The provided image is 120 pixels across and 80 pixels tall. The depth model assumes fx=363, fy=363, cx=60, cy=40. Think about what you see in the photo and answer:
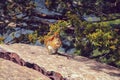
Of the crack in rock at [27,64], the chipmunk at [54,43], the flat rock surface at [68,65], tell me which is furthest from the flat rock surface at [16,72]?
the chipmunk at [54,43]

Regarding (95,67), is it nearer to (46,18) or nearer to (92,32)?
(92,32)

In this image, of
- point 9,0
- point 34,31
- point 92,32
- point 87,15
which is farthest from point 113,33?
point 9,0

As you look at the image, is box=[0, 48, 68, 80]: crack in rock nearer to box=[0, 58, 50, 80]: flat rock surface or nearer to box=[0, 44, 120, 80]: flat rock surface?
box=[0, 44, 120, 80]: flat rock surface

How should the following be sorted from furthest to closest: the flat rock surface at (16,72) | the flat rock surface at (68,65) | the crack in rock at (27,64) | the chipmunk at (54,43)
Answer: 1. the chipmunk at (54,43)
2. the flat rock surface at (68,65)
3. the crack in rock at (27,64)
4. the flat rock surface at (16,72)

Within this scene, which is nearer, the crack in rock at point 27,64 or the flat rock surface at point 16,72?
the flat rock surface at point 16,72

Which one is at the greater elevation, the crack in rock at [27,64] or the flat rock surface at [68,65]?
the crack in rock at [27,64]

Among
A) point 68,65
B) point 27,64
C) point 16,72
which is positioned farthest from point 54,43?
point 16,72

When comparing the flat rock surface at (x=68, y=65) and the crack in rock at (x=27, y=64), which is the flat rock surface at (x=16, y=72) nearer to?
the crack in rock at (x=27, y=64)

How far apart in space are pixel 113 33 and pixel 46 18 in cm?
443

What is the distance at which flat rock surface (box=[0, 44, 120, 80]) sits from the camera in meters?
7.34

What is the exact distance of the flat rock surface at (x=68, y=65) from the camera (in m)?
7.34

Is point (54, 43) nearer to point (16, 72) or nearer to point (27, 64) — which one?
point (27, 64)

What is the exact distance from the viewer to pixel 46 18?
42.6 ft

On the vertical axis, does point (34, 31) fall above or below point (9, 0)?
below
